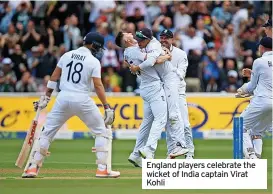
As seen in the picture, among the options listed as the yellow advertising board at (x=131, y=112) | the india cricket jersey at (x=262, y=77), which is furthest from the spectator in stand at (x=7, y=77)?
the india cricket jersey at (x=262, y=77)

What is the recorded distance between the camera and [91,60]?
46.4 ft

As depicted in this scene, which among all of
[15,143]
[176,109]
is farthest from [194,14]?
[176,109]

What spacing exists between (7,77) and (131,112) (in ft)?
12.2

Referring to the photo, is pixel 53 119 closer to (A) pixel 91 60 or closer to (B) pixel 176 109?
(A) pixel 91 60

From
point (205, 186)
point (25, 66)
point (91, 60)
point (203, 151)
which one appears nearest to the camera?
point (205, 186)

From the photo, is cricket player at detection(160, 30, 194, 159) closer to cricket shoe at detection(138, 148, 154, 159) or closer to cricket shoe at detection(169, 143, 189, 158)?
cricket shoe at detection(169, 143, 189, 158)

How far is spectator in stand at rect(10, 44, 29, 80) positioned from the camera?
26.4 m

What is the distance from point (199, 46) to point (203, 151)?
667 centimetres

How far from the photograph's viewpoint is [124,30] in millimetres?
26734

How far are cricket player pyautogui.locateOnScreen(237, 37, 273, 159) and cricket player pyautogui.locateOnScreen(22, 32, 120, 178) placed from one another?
2.67m

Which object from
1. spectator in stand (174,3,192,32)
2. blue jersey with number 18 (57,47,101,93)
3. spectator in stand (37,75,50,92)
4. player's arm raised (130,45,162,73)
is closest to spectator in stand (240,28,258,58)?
spectator in stand (174,3,192,32)

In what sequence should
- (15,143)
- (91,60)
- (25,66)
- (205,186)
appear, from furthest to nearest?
1. (25,66)
2. (15,143)
3. (91,60)
4. (205,186)

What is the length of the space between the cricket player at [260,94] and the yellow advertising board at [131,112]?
344 inches

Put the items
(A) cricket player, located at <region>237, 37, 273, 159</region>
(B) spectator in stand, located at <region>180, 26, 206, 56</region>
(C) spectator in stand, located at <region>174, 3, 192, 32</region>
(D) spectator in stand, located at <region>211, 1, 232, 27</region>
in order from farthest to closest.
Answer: (D) spectator in stand, located at <region>211, 1, 232, 27</region> → (C) spectator in stand, located at <region>174, 3, 192, 32</region> → (B) spectator in stand, located at <region>180, 26, 206, 56</region> → (A) cricket player, located at <region>237, 37, 273, 159</region>
